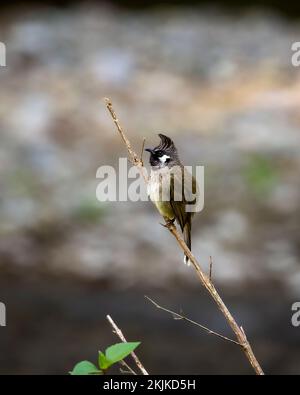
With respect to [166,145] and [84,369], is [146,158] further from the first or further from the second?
[84,369]

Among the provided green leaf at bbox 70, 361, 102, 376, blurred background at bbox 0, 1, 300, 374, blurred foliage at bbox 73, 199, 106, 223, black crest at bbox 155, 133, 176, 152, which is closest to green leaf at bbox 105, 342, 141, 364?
green leaf at bbox 70, 361, 102, 376

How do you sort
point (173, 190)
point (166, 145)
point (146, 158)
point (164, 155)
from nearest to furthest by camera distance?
1. point (166, 145)
2. point (164, 155)
3. point (173, 190)
4. point (146, 158)

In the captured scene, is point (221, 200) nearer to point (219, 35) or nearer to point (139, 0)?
point (219, 35)

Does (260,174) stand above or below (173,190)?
above

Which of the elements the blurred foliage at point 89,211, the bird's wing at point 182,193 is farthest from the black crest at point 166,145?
the blurred foliage at point 89,211

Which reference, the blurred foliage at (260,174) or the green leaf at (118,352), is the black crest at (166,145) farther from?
the blurred foliage at (260,174)

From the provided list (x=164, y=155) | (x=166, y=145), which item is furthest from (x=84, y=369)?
(x=164, y=155)

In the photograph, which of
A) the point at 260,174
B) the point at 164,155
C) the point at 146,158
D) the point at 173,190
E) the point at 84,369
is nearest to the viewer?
the point at 84,369
